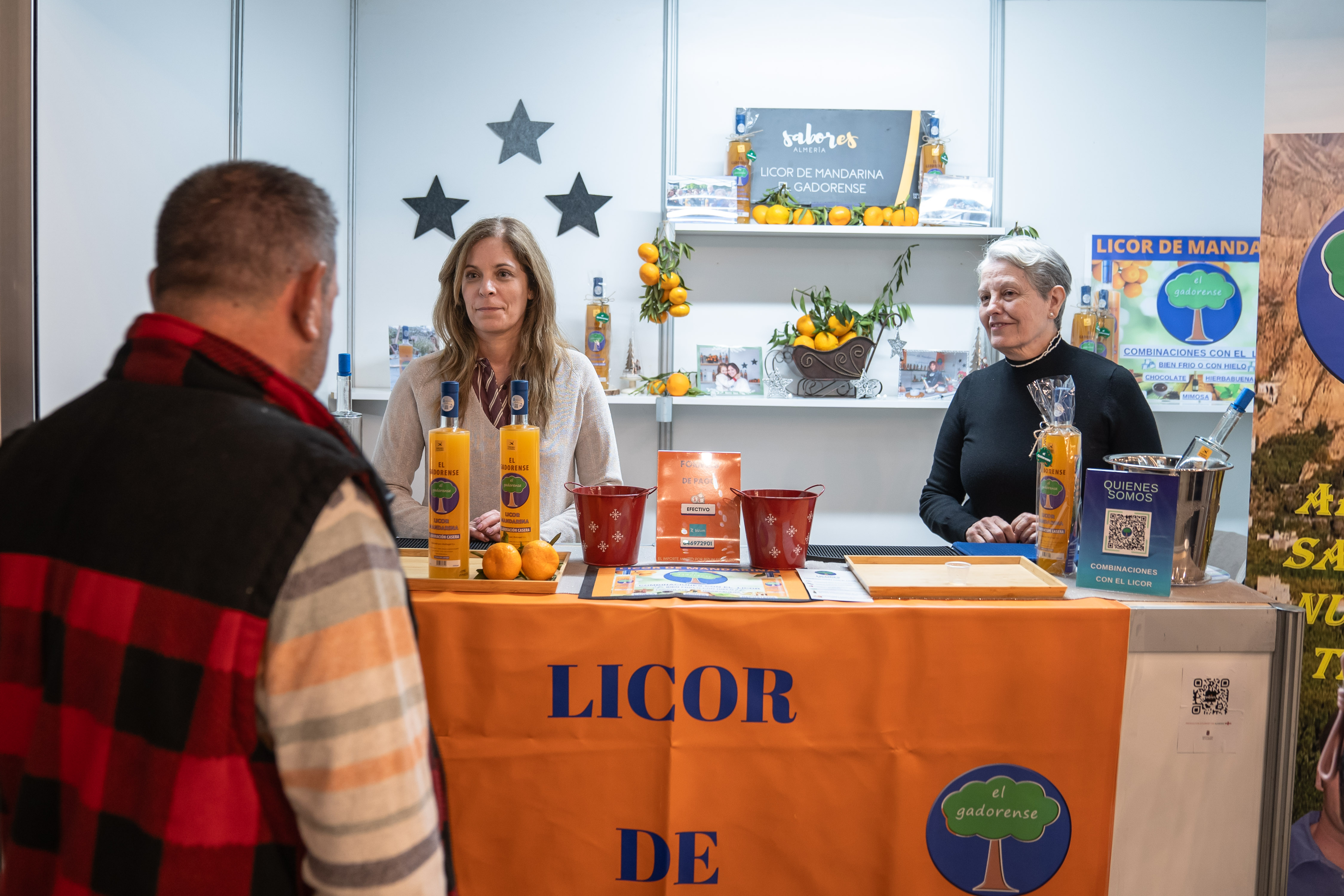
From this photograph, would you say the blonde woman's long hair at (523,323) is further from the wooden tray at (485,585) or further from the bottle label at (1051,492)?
the bottle label at (1051,492)

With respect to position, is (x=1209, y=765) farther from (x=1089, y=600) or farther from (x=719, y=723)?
(x=719, y=723)

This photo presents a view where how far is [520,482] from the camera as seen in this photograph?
5.01ft

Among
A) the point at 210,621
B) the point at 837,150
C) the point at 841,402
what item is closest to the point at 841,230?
the point at 837,150

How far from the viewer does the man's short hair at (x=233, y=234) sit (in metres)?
0.81

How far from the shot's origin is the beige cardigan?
2.24m

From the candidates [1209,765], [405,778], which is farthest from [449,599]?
[1209,765]

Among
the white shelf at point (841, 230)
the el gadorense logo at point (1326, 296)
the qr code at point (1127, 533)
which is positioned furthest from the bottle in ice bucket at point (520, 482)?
the white shelf at point (841, 230)

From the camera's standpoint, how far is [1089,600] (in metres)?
1.45

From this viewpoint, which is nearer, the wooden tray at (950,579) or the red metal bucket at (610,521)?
the wooden tray at (950,579)

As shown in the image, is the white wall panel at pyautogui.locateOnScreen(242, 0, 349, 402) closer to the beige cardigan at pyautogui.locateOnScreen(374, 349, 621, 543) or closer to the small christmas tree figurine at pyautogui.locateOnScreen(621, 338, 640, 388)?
the beige cardigan at pyautogui.locateOnScreen(374, 349, 621, 543)

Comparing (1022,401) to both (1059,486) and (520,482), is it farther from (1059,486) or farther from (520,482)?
(520,482)

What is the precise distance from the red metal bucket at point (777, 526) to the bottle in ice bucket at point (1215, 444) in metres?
0.61

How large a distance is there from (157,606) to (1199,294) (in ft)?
12.0

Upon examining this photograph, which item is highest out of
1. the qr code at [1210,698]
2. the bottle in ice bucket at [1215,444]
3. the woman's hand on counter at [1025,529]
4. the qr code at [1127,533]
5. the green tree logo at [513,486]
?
the bottle in ice bucket at [1215,444]
